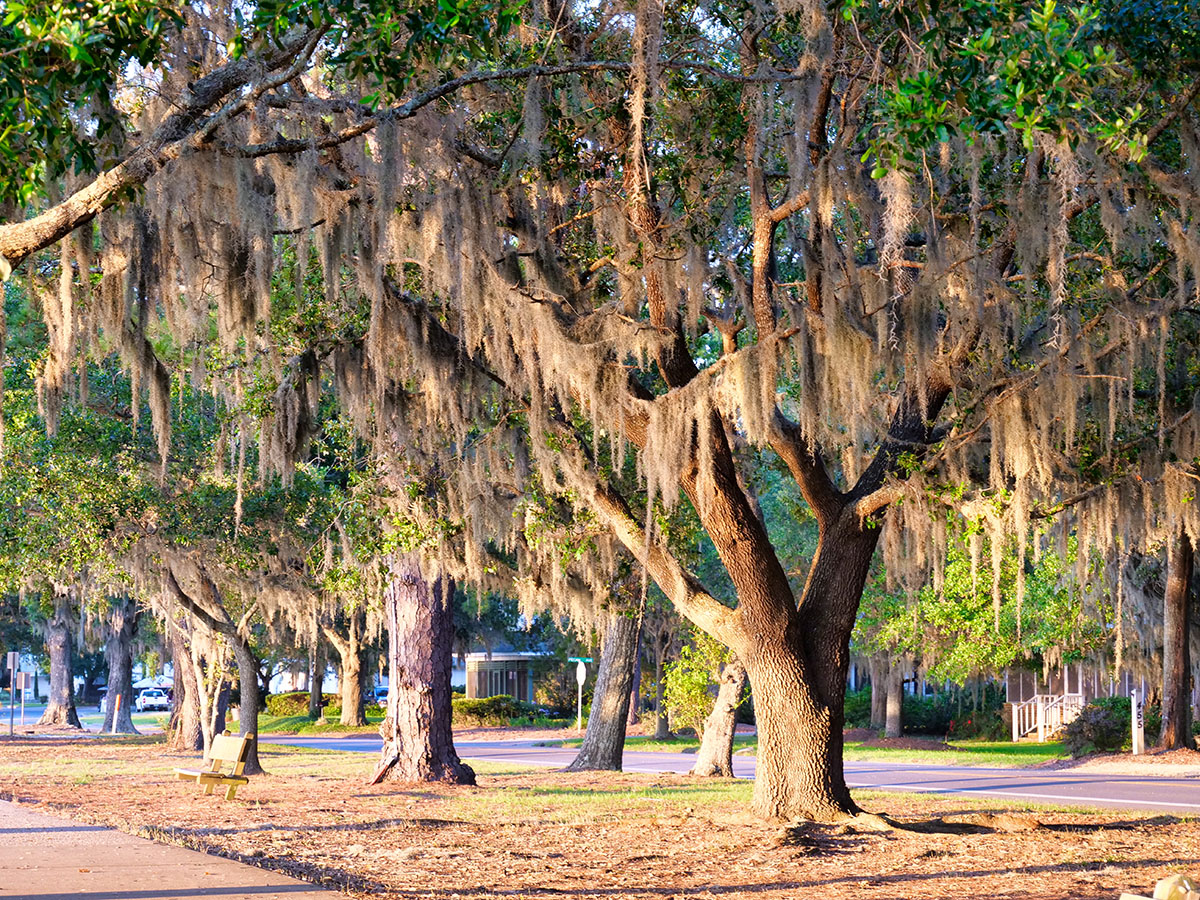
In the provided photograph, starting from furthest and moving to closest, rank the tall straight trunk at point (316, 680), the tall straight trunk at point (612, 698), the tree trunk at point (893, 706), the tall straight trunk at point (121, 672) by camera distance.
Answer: the tall straight trunk at point (316, 680)
the tall straight trunk at point (121, 672)
the tree trunk at point (893, 706)
the tall straight trunk at point (612, 698)

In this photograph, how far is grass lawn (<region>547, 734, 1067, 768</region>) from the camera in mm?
28500

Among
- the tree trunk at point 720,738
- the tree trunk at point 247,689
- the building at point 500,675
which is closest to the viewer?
the tree trunk at point 247,689

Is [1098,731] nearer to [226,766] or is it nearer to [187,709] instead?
[187,709]

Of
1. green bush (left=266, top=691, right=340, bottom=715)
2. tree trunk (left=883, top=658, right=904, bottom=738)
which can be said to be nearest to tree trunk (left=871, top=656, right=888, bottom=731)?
tree trunk (left=883, top=658, right=904, bottom=738)

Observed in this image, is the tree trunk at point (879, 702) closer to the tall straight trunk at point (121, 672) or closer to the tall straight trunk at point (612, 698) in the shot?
the tall straight trunk at point (612, 698)

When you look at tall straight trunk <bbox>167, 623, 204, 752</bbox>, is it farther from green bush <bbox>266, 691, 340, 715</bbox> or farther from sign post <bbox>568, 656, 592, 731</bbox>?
green bush <bbox>266, 691, 340, 715</bbox>

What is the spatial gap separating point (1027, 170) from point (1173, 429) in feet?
9.76

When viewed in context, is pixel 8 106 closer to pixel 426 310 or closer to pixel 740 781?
pixel 426 310

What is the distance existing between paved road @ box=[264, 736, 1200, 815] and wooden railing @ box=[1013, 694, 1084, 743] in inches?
514

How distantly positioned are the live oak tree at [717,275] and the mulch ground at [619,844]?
1.42 m

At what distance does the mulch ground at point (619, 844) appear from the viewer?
8.44 meters

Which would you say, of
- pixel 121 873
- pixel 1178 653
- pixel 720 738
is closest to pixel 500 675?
pixel 1178 653

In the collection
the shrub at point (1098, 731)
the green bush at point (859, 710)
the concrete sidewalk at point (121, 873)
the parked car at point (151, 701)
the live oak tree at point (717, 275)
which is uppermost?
the live oak tree at point (717, 275)

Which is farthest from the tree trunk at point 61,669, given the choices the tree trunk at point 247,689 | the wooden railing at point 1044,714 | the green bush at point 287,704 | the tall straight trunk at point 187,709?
the wooden railing at point 1044,714
